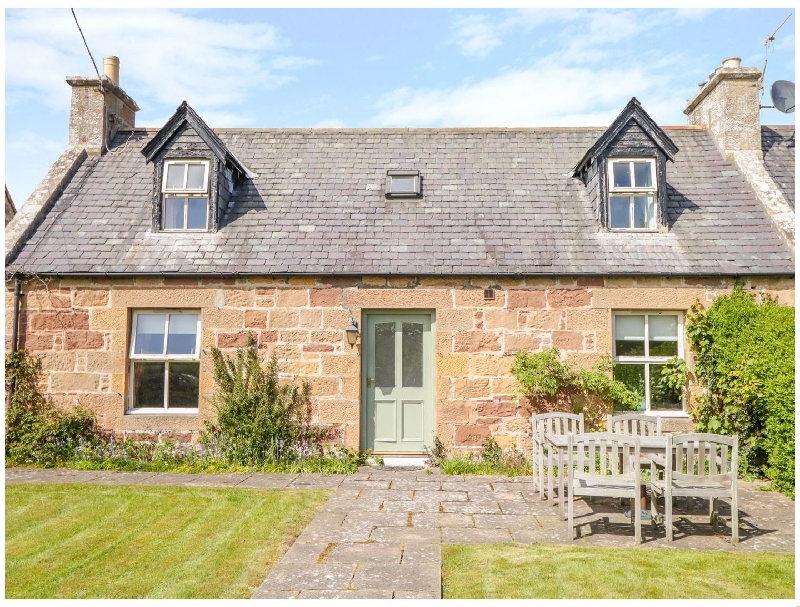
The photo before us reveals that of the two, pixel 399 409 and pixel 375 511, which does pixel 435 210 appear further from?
pixel 375 511

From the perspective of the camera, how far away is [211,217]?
1038 cm

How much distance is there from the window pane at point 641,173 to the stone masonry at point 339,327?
1.93m

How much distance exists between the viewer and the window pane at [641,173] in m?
10.4

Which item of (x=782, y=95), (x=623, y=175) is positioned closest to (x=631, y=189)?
(x=623, y=175)

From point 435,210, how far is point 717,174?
5.16 meters

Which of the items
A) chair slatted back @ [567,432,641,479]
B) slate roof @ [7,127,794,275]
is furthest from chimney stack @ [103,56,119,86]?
chair slatted back @ [567,432,641,479]

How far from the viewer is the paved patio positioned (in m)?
4.83

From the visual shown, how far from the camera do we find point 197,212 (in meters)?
10.5

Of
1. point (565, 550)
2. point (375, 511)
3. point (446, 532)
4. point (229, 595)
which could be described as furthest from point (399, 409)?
point (229, 595)

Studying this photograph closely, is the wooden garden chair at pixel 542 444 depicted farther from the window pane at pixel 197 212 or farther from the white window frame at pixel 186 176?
the white window frame at pixel 186 176

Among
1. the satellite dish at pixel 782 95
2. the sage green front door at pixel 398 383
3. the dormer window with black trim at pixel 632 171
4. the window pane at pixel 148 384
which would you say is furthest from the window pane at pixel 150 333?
the satellite dish at pixel 782 95

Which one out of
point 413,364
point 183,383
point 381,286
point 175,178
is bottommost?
point 183,383

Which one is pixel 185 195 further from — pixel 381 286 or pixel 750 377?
pixel 750 377

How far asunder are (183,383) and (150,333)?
94cm
